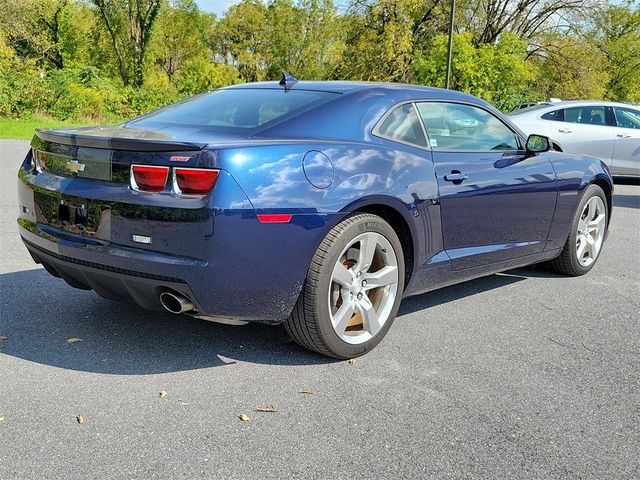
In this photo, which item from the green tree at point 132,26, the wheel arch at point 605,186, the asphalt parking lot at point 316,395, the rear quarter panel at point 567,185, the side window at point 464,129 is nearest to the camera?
the asphalt parking lot at point 316,395

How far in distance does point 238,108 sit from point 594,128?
974 centimetres

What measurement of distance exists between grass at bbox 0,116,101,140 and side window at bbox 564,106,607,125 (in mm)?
14646

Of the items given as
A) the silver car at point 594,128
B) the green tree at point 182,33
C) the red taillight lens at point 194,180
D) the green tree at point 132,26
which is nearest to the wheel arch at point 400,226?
the red taillight lens at point 194,180

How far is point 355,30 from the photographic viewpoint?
35844mm

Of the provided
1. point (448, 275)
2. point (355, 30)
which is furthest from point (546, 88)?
point (448, 275)

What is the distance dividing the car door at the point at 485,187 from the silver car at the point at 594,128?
7.43m

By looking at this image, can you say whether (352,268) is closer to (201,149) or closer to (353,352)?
(353,352)

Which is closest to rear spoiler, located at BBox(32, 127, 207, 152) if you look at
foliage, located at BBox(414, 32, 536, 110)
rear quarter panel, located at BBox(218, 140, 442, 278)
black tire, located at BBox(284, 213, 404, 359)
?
rear quarter panel, located at BBox(218, 140, 442, 278)

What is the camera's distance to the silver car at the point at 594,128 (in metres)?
11.8

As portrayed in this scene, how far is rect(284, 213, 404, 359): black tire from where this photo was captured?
330cm

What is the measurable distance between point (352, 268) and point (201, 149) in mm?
1069

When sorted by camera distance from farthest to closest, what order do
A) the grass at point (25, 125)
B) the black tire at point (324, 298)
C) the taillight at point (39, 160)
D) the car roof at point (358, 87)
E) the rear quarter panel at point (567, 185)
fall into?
the grass at point (25, 125) < the rear quarter panel at point (567, 185) < the car roof at point (358, 87) < the taillight at point (39, 160) < the black tire at point (324, 298)

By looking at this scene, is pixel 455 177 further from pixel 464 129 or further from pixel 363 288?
pixel 363 288

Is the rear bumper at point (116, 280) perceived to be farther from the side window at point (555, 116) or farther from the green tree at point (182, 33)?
the green tree at point (182, 33)
